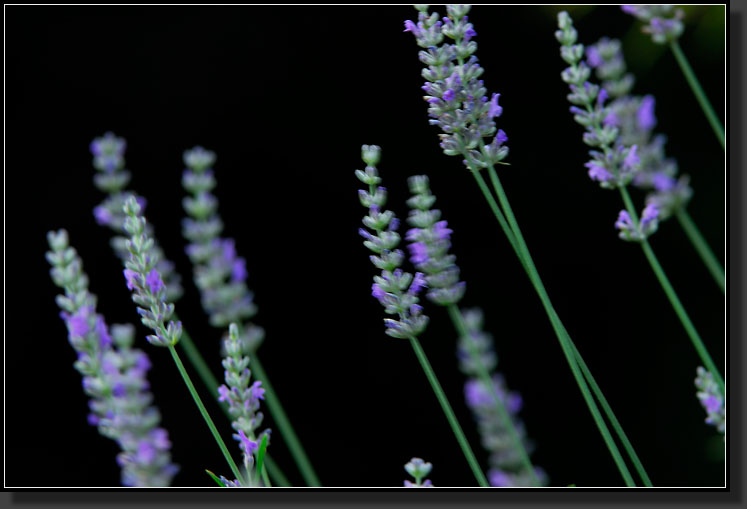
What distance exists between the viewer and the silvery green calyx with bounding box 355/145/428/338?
75cm

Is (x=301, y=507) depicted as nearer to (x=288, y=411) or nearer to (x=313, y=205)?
(x=288, y=411)

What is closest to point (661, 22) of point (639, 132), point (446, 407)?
point (639, 132)

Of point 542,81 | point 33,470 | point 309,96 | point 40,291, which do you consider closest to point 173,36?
point 309,96

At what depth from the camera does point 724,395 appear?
34.4 inches

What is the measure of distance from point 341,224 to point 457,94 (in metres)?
0.99

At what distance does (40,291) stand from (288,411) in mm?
563

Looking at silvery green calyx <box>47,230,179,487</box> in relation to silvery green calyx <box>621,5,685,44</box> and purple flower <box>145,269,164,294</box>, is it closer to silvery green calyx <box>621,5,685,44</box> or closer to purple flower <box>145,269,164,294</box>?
purple flower <box>145,269,164,294</box>

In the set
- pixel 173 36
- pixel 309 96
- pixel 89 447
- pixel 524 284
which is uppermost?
pixel 173 36

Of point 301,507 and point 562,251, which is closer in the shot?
point 301,507

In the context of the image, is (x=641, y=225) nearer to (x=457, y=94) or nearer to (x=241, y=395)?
(x=457, y=94)

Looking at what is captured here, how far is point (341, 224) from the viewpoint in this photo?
173 centimetres

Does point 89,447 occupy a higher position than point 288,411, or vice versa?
point 89,447

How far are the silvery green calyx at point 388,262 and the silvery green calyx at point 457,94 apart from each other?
72 millimetres

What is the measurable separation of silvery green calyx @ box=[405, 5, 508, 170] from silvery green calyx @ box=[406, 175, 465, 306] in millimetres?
51
